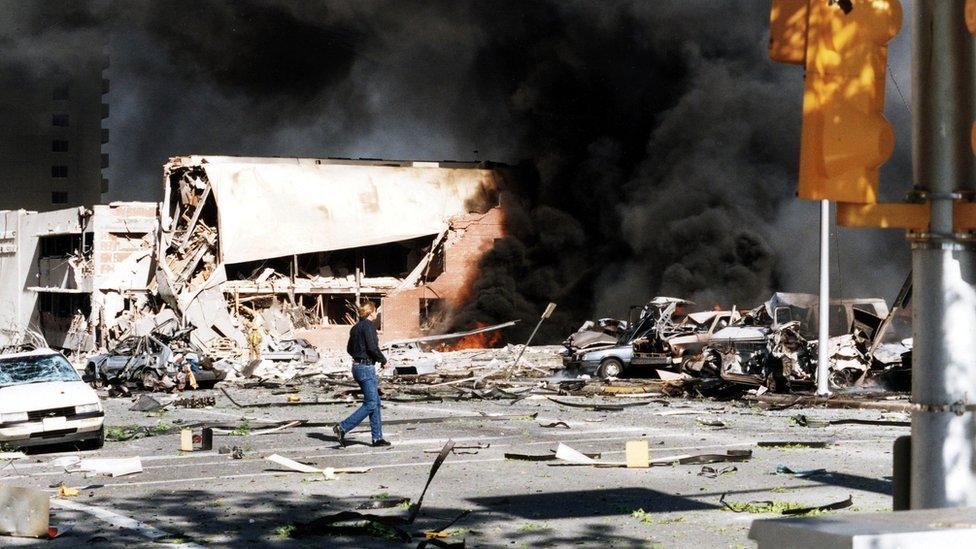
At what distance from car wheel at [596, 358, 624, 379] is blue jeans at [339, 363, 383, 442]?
13.4 m

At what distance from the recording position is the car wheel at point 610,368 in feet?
91.2

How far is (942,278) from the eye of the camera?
4.68 meters

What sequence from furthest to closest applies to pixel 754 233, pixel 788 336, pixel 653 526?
pixel 754 233 → pixel 788 336 → pixel 653 526

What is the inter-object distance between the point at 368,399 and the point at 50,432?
156 inches

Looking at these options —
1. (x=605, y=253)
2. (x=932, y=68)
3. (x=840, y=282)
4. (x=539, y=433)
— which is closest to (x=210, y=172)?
(x=605, y=253)

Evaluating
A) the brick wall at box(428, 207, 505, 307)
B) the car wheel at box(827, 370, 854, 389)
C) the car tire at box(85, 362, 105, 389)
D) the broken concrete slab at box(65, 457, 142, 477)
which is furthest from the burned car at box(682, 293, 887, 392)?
the brick wall at box(428, 207, 505, 307)

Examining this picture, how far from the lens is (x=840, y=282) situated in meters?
36.8

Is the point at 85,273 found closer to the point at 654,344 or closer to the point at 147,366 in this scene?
the point at 147,366

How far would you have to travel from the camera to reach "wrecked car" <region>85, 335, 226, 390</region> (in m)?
27.9

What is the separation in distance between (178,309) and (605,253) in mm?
15018

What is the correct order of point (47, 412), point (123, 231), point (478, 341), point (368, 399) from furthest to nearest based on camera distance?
point (123, 231) → point (478, 341) → point (47, 412) → point (368, 399)

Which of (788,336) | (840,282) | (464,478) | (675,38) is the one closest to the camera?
(464,478)

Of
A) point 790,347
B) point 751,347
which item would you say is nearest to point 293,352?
point 751,347

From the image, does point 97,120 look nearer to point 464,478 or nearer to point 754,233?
point 754,233
